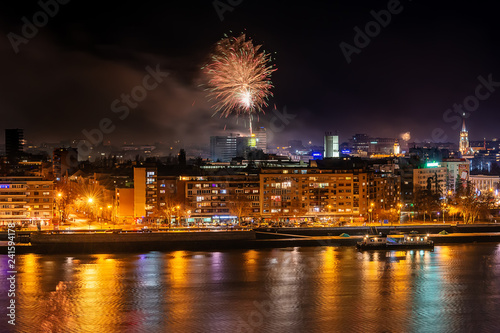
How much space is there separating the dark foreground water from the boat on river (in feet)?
2.50

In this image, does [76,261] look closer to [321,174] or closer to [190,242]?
[190,242]

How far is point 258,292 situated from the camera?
10.9 metres

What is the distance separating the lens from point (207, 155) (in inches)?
2325

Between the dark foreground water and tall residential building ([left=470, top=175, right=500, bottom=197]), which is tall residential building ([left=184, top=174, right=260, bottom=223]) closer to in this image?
the dark foreground water

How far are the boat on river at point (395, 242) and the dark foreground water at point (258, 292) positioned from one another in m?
0.76

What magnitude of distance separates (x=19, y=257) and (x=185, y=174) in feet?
29.2

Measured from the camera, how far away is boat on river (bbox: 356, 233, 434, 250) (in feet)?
53.7

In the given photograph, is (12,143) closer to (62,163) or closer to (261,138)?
(62,163)

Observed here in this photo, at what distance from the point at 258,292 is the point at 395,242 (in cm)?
708

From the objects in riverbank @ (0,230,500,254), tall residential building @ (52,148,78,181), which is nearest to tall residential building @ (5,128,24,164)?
tall residential building @ (52,148,78,181)

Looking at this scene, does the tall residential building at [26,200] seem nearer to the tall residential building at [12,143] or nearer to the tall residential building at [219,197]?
the tall residential building at [219,197]

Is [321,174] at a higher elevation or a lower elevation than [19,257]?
higher

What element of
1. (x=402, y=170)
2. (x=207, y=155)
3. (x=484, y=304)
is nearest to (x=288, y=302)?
(x=484, y=304)

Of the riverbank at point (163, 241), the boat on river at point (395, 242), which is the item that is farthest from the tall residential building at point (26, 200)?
the boat on river at point (395, 242)
